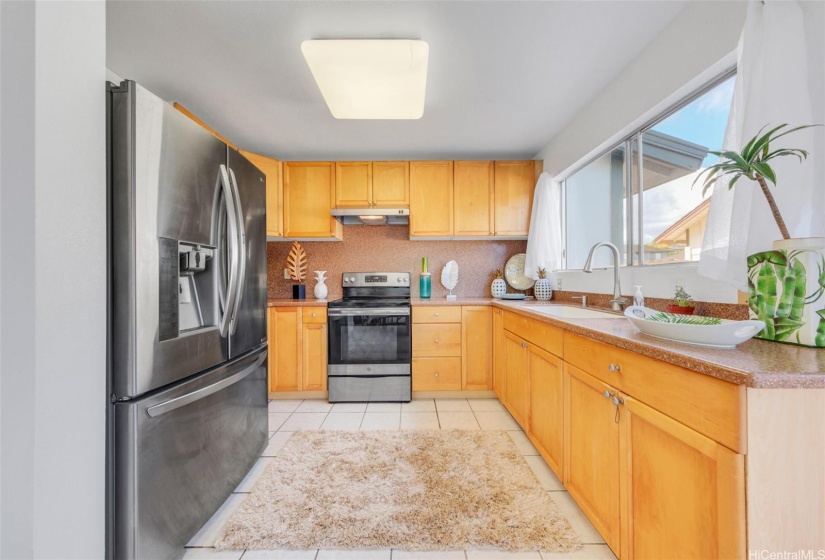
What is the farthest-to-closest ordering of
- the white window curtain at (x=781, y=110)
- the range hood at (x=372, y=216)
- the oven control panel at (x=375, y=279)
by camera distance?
the oven control panel at (x=375, y=279)
the range hood at (x=372, y=216)
the white window curtain at (x=781, y=110)

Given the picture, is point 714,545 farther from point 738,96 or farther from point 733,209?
point 738,96

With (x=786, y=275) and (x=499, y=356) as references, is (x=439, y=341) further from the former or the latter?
(x=786, y=275)

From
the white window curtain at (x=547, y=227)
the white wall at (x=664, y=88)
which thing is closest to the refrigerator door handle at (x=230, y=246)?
the white wall at (x=664, y=88)

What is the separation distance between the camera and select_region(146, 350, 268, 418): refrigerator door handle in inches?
44.7

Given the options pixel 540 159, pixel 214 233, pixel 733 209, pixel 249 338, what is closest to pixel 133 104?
pixel 214 233

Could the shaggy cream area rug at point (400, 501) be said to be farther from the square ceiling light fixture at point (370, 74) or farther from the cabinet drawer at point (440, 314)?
the square ceiling light fixture at point (370, 74)

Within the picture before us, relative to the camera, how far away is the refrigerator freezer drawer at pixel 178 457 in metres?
1.07

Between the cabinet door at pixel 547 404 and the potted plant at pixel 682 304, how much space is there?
553 mm

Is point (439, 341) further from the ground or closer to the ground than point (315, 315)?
closer to the ground

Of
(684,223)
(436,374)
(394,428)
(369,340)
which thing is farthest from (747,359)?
(369,340)

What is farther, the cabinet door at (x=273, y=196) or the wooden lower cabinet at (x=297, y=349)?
the cabinet door at (x=273, y=196)

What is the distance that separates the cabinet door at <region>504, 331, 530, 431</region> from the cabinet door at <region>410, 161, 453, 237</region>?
1289 millimetres
